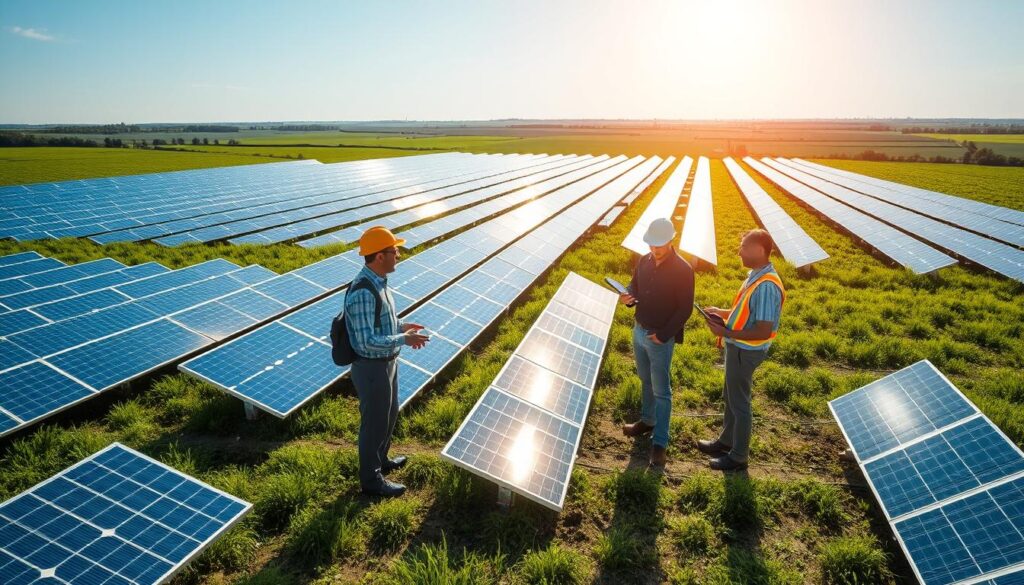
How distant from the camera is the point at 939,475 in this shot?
4.73 meters

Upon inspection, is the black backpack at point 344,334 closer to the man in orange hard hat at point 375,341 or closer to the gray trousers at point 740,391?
the man in orange hard hat at point 375,341

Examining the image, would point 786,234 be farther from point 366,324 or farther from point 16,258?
point 16,258

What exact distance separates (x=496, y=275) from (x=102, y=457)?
7.91m

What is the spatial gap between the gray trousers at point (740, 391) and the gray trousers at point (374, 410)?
386cm

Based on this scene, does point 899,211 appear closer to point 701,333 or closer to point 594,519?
point 701,333

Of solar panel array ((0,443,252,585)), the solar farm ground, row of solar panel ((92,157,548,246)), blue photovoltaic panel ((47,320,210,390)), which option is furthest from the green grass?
solar panel array ((0,443,252,585))

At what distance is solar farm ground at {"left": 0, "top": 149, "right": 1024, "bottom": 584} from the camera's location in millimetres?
4562

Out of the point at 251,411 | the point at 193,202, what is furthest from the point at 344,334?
the point at 193,202

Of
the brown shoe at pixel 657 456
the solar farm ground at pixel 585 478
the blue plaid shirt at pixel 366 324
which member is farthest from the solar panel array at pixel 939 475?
the blue plaid shirt at pixel 366 324

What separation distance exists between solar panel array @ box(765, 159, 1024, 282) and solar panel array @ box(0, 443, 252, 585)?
19.0 m

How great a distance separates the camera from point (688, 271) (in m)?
5.55

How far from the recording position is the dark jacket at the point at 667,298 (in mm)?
5512

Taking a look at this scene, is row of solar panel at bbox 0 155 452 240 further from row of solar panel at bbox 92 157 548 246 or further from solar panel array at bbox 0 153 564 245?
row of solar panel at bbox 92 157 548 246

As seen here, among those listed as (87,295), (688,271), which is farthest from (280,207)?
(688,271)
